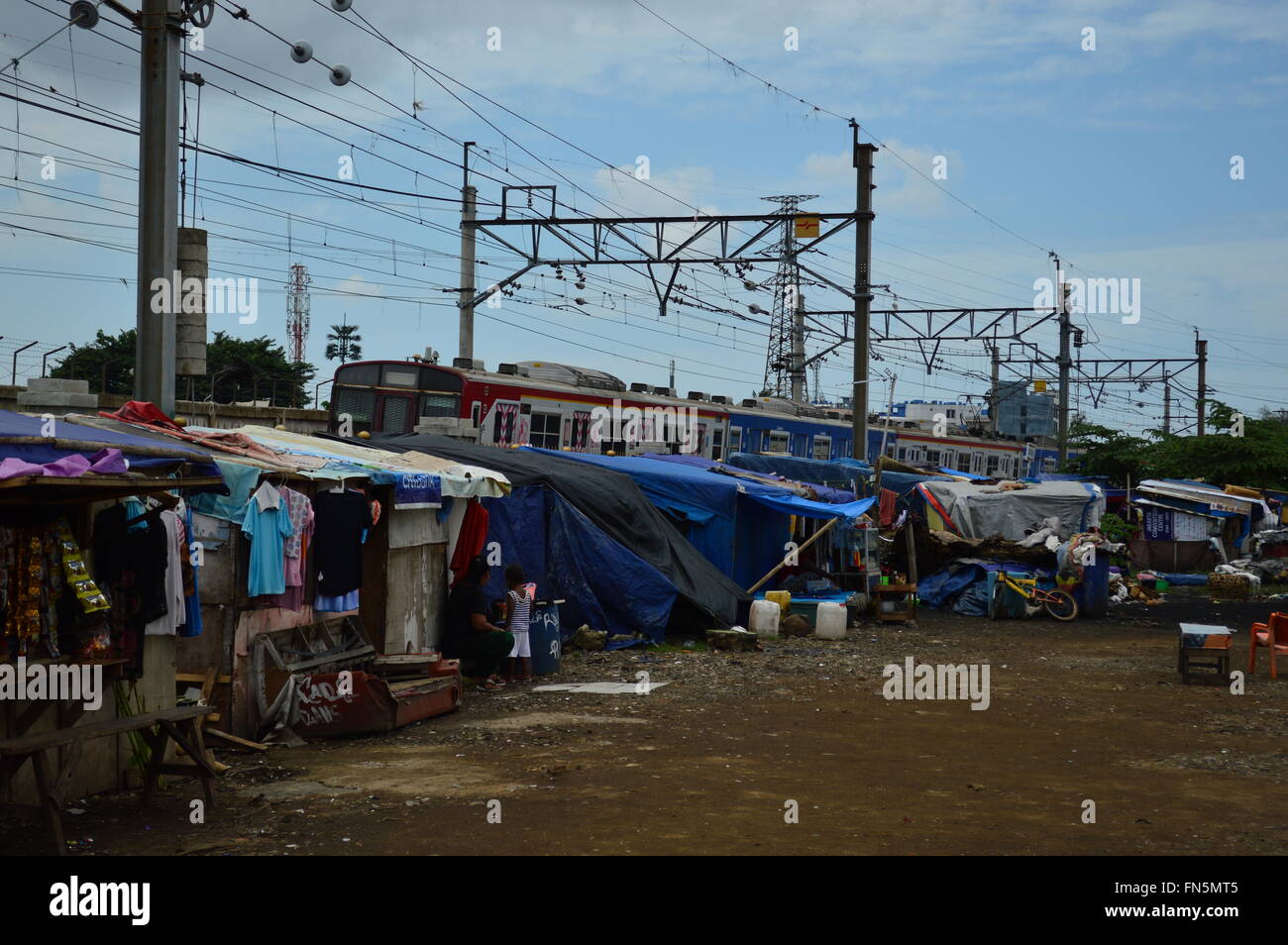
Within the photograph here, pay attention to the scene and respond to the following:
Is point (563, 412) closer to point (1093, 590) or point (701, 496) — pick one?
point (701, 496)

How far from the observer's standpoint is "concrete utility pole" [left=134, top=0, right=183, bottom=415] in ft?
35.0

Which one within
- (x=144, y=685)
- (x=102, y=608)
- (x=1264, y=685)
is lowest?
(x=1264, y=685)

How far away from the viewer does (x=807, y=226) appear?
75.0 feet

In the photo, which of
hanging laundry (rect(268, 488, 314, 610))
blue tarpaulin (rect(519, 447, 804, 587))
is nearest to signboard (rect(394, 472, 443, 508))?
hanging laundry (rect(268, 488, 314, 610))

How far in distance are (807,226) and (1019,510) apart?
7.86m

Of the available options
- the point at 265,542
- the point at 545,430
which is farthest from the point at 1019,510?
the point at 265,542

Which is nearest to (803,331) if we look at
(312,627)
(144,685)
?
(312,627)

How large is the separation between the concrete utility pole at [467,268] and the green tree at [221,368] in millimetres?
10360

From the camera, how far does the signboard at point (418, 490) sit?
1270 cm

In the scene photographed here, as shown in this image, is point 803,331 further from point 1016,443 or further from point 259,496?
point 259,496

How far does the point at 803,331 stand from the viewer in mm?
36562

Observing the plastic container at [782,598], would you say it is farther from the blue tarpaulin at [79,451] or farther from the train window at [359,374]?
the blue tarpaulin at [79,451]

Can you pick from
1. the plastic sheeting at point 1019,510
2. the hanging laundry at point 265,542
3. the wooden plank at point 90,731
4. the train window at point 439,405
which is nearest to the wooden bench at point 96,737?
the wooden plank at point 90,731

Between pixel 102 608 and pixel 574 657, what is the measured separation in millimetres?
8141
